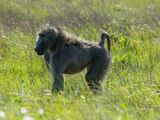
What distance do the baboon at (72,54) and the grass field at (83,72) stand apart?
5.7 inches

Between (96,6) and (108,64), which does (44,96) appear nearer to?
(108,64)

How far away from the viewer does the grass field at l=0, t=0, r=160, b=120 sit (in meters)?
Result: 4.32

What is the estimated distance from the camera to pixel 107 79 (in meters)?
6.87

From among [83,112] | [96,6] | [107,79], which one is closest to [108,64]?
[107,79]

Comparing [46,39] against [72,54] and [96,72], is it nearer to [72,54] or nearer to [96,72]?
[72,54]

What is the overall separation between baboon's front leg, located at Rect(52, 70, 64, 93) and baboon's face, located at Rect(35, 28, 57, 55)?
0.39m

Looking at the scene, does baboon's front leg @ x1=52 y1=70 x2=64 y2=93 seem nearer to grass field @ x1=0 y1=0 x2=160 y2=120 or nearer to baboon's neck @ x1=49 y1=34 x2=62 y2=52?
grass field @ x1=0 y1=0 x2=160 y2=120

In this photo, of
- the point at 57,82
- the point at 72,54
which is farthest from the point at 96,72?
the point at 57,82

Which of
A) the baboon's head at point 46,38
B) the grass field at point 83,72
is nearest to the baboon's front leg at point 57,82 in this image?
the grass field at point 83,72

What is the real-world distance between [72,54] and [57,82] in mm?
655

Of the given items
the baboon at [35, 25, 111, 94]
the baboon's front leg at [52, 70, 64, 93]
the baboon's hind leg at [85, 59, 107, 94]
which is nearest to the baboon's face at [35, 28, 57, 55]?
the baboon at [35, 25, 111, 94]

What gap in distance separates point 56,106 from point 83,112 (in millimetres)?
1168

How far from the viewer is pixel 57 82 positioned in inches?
249

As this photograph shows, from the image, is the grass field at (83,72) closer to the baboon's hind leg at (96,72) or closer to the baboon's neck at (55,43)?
the baboon's hind leg at (96,72)
